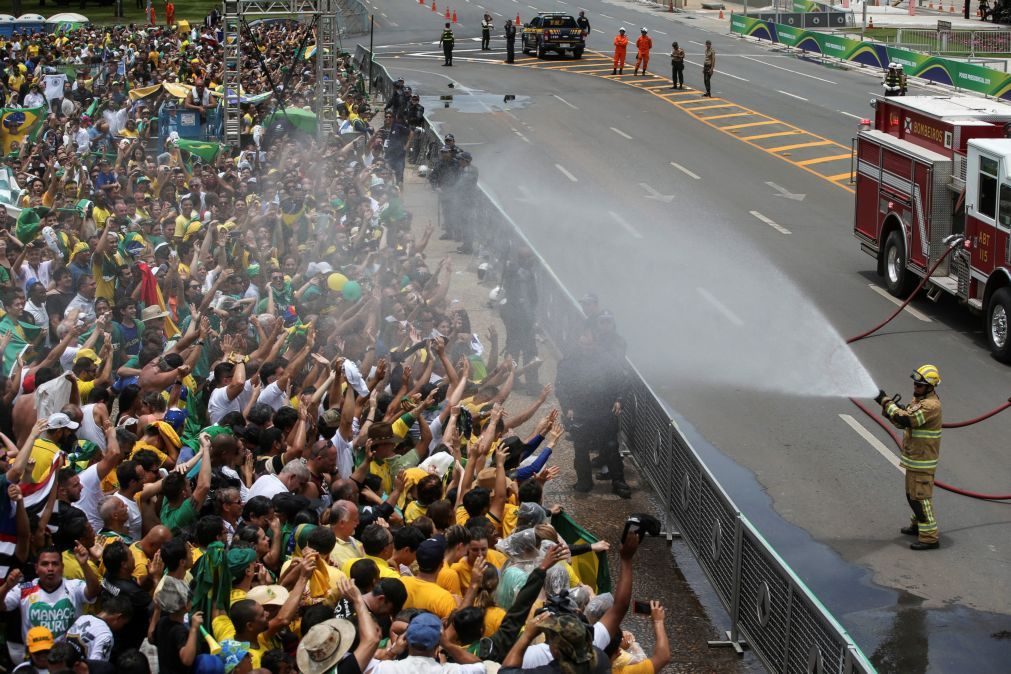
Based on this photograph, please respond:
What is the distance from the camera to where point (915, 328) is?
62.2 feet

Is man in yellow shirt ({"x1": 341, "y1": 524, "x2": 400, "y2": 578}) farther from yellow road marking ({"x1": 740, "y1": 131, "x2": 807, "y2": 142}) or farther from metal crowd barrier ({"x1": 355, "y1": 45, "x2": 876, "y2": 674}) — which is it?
yellow road marking ({"x1": 740, "y1": 131, "x2": 807, "y2": 142})

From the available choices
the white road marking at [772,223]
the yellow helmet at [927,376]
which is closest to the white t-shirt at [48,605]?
the yellow helmet at [927,376]

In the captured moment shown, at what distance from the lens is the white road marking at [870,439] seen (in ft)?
47.0

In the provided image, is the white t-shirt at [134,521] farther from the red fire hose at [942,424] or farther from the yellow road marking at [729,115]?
the yellow road marking at [729,115]

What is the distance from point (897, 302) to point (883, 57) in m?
27.3

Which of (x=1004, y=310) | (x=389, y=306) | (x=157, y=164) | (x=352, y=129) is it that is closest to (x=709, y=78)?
(x=352, y=129)

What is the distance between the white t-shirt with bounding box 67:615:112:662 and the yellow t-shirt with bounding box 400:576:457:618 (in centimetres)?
160

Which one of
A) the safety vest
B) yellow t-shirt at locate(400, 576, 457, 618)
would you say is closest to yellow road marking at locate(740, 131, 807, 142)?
the safety vest

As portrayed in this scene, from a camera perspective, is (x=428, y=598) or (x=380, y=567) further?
(x=380, y=567)

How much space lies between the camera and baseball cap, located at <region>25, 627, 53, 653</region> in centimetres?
720

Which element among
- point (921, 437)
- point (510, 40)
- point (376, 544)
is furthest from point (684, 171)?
point (376, 544)

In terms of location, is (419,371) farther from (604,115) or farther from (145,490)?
(604,115)

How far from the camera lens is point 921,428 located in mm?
11664

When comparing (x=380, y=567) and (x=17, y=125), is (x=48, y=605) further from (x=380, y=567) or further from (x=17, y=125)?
(x=17, y=125)
